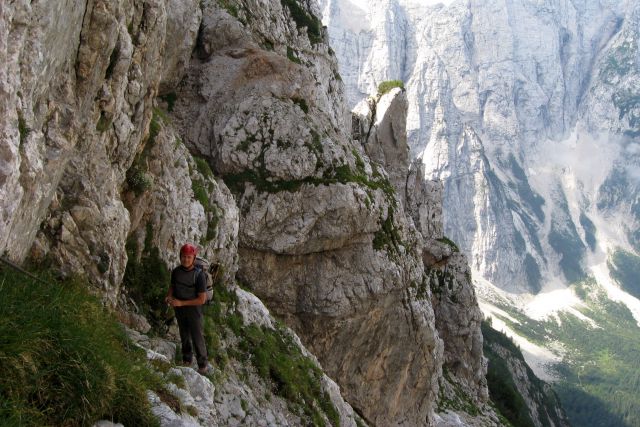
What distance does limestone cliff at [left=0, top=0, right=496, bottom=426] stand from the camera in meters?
9.26

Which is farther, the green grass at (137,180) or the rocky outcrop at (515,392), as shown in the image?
the rocky outcrop at (515,392)

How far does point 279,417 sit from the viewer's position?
1364 cm

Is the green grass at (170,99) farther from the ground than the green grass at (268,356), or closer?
farther from the ground

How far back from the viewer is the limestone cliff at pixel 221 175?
9258 mm

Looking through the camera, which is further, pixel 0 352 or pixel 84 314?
pixel 84 314

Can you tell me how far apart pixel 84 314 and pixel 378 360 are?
71.6 ft

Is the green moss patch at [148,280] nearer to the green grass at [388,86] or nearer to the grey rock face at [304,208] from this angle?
the grey rock face at [304,208]

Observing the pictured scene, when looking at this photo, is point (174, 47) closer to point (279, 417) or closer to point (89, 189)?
point (89, 189)

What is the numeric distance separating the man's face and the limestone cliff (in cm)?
179

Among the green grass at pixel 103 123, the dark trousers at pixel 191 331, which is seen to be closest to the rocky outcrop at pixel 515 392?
the dark trousers at pixel 191 331

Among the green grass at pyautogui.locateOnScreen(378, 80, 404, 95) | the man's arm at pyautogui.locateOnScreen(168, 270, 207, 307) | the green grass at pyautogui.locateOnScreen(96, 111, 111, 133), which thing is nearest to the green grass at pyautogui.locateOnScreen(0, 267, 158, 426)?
the man's arm at pyautogui.locateOnScreen(168, 270, 207, 307)

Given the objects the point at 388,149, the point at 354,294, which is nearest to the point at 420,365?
the point at 354,294

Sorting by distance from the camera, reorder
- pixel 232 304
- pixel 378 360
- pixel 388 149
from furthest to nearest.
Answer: pixel 388 149 < pixel 378 360 < pixel 232 304

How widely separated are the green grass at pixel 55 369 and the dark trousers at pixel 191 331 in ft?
8.25
